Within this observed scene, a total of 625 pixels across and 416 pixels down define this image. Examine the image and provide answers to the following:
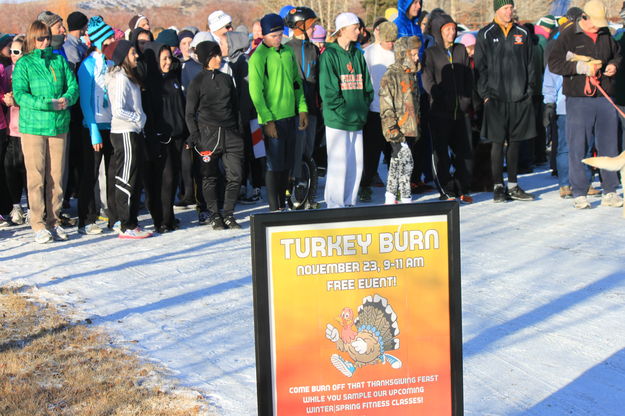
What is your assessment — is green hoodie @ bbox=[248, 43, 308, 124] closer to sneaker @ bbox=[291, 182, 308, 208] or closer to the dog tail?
sneaker @ bbox=[291, 182, 308, 208]

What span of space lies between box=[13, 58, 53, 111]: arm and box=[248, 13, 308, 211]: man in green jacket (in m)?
2.05

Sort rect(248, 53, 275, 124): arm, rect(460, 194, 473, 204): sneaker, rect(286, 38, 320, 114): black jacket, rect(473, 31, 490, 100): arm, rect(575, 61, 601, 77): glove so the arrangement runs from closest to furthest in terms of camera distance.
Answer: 1. rect(248, 53, 275, 124): arm
2. rect(575, 61, 601, 77): glove
3. rect(286, 38, 320, 114): black jacket
4. rect(473, 31, 490, 100): arm
5. rect(460, 194, 473, 204): sneaker

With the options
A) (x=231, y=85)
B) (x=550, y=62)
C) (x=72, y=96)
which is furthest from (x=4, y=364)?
(x=550, y=62)

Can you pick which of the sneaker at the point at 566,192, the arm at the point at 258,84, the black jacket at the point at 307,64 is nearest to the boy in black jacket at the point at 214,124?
the arm at the point at 258,84

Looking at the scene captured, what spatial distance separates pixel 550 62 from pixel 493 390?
6.21 m

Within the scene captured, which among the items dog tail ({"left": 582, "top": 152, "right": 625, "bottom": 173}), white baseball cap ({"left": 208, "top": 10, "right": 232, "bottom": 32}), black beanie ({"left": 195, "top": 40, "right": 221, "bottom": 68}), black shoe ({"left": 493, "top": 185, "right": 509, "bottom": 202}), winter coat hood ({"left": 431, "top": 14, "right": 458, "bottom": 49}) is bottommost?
black shoe ({"left": 493, "top": 185, "right": 509, "bottom": 202})

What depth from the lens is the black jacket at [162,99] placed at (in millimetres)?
9570

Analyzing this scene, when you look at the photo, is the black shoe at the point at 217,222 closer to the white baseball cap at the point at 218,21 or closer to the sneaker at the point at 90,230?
the sneaker at the point at 90,230

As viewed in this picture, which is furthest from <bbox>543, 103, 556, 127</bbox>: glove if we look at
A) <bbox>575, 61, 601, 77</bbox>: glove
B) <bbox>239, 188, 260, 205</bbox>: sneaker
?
<bbox>239, 188, 260, 205</bbox>: sneaker

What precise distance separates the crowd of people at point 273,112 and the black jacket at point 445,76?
0.02 m

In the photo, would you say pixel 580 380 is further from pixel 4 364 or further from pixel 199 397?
pixel 4 364

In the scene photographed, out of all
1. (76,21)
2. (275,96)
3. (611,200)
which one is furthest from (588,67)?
(76,21)

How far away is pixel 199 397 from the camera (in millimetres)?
4824

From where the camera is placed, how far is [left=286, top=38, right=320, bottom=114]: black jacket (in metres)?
10.6
